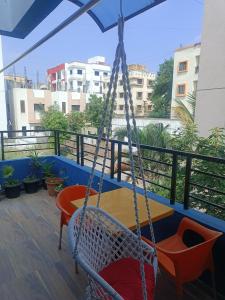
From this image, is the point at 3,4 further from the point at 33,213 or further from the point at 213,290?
the point at 213,290

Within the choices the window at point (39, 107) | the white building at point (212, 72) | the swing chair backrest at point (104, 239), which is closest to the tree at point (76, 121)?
the window at point (39, 107)

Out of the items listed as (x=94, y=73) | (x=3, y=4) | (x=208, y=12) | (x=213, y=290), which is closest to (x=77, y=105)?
(x=94, y=73)

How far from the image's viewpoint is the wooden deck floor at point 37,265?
1.76m

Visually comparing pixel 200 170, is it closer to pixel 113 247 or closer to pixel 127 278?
pixel 113 247

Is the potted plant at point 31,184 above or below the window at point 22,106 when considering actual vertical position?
below

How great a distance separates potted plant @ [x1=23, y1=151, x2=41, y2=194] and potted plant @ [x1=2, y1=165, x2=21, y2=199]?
0.16 meters

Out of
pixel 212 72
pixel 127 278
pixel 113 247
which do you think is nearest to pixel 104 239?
pixel 113 247

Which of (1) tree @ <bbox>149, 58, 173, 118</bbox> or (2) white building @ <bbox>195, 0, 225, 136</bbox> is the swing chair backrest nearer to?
(2) white building @ <bbox>195, 0, 225, 136</bbox>

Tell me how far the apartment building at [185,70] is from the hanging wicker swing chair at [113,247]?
59.2 ft

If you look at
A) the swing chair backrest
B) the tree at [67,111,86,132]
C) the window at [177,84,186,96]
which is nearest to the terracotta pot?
the swing chair backrest

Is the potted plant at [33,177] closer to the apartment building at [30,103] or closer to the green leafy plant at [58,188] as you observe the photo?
the green leafy plant at [58,188]

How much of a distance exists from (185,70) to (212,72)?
15.0 metres

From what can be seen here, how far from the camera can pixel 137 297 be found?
117 cm

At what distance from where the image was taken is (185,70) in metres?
19.3
